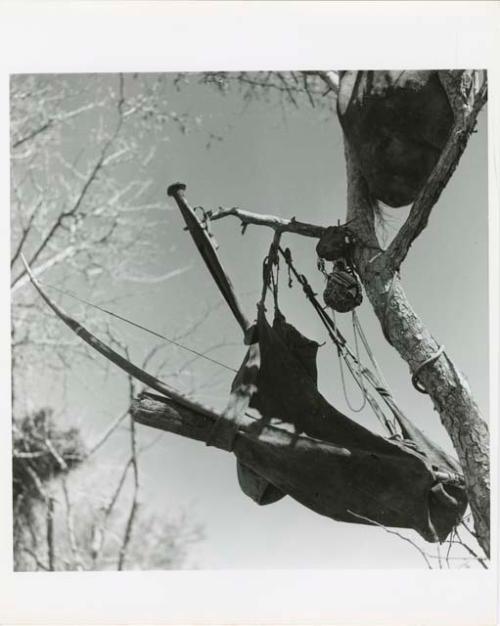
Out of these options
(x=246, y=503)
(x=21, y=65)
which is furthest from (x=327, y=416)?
(x=21, y=65)

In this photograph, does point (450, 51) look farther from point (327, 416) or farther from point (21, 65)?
point (21, 65)

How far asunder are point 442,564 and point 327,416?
1.86 feet

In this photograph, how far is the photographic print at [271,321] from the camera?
2.05 meters

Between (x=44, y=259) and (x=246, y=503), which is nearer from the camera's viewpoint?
(x=246, y=503)

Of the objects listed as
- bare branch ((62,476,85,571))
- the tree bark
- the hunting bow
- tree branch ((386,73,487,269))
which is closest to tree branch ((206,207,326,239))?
the tree bark

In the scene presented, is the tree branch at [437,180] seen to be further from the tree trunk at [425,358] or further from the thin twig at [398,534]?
the thin twig at [398,534]

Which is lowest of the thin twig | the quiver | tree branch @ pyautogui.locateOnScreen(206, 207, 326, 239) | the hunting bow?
the thin twig

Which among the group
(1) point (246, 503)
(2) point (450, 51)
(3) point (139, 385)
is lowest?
(1) point (246, 503)

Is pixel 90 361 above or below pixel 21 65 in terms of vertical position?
below

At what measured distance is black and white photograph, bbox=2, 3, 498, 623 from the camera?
6.72 ft

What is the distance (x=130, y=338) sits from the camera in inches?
83.6

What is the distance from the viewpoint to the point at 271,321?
6.88ft

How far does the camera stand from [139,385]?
2074 millimetres

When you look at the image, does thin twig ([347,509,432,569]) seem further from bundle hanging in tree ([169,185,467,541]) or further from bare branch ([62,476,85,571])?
bare branch ([62,476,85,571])
